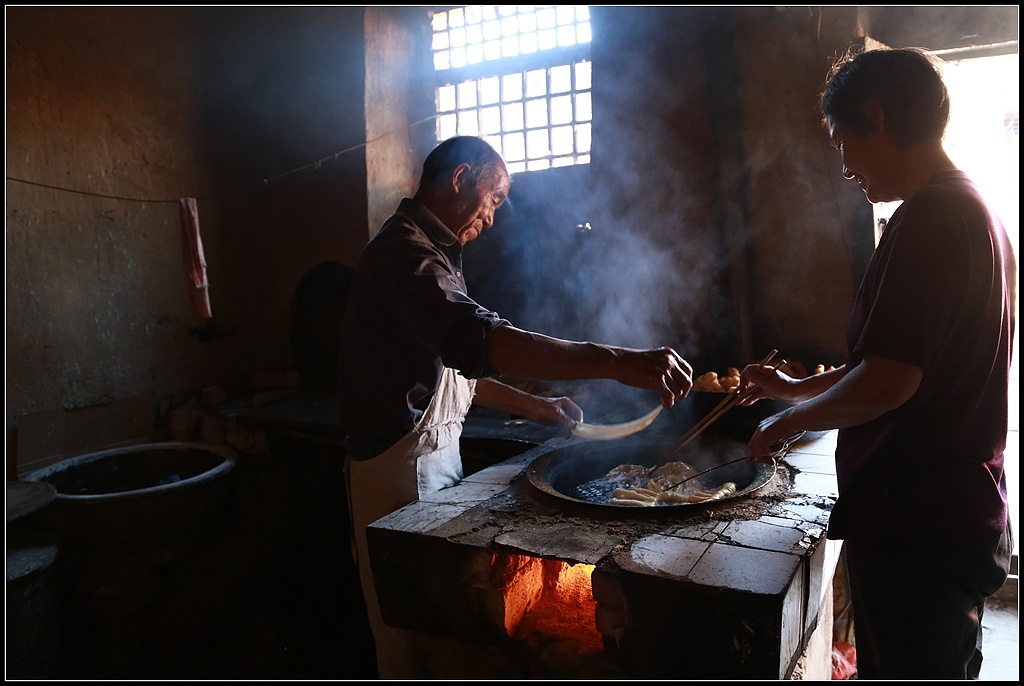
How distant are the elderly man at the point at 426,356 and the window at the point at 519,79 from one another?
2923mm

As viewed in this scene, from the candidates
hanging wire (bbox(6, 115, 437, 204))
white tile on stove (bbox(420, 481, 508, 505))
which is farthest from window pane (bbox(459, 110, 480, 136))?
white tile on stove (bbox(420, 481, 508, 505))

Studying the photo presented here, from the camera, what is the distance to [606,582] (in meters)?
2.02

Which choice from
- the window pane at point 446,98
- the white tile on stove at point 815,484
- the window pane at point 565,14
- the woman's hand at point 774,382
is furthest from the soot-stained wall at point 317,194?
the woman's hand at point 774,382

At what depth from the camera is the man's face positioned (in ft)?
9.53

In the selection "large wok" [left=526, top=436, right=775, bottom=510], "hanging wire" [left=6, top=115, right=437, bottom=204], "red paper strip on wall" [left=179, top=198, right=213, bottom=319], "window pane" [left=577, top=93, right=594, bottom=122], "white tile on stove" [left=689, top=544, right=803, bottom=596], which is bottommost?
"large wok" [left=526, top=436, right=775, bottom=510]

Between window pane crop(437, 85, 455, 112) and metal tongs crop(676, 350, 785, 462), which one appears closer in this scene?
metal tongs crop(676, 350, 785, 462)

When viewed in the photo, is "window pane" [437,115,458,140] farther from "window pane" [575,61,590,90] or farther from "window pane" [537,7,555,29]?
"window pane" [575,61,590,90]

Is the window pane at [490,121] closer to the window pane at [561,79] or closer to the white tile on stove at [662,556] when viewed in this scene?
the window pane at [561,79]

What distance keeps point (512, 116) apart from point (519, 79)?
0.36 m

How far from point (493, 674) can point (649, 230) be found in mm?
3535

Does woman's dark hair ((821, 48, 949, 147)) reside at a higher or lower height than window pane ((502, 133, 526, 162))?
lower

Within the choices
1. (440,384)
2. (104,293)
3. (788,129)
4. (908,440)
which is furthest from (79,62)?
(908,440)

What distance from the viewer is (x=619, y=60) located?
4.90 meters

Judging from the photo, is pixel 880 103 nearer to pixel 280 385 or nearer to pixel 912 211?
pixel 912 211
